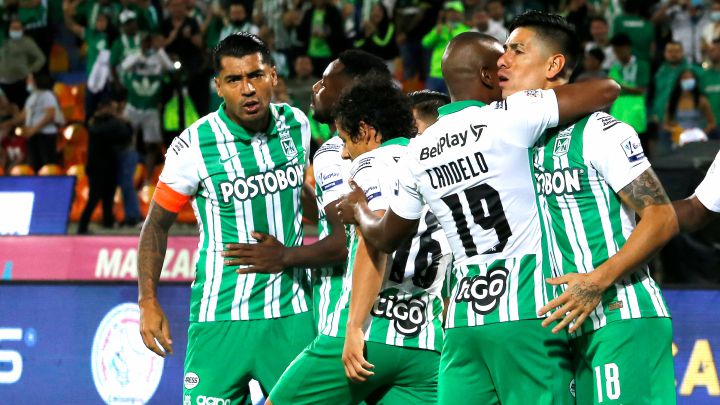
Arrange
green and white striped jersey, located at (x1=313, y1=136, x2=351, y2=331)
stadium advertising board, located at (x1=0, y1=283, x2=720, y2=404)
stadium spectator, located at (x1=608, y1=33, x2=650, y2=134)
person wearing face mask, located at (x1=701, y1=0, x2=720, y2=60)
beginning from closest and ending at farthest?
1. green and white striped jersey, located at (x1=313, y1=136, x2=351, y2=331)
2. stadium advertising board, located at (x1=0, y1=283, x2=720, y2=404)
3. stadium spectator, located at (x1=608, y1=33, x2=650, y2=134)
4. person wearing face mask, located at (x1=701, y1=0, x2=720, y2=60)

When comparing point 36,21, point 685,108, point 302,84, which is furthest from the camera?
point 36,21

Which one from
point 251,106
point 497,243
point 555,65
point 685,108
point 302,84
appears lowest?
point 497,243

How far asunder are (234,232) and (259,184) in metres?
0.27

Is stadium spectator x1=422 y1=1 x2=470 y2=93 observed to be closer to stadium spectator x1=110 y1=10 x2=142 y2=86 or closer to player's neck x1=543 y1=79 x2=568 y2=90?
stadium spectator x1=110 y1=10 x2=142 y2=86

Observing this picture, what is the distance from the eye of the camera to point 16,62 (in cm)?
1916

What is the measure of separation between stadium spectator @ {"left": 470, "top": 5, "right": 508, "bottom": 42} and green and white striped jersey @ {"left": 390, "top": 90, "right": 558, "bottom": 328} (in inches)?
443

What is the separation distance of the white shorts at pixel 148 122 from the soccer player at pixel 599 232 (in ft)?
43.1

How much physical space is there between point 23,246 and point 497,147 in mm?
8857

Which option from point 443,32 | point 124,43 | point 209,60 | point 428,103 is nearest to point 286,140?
point 428,103

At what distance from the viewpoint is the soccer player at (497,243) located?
459 centimetres

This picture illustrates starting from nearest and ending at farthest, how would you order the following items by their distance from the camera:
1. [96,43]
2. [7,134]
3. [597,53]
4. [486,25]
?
[597,53], [486,25], [7,134], [96,43]

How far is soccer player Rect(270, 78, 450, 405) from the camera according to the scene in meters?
5.14

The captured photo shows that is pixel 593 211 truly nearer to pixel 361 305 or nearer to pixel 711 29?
pixel 361 305

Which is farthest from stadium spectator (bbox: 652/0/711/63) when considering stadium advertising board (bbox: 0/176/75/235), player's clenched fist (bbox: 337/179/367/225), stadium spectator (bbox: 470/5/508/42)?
player's clenched fist (bbox: 337/179/367/225)
